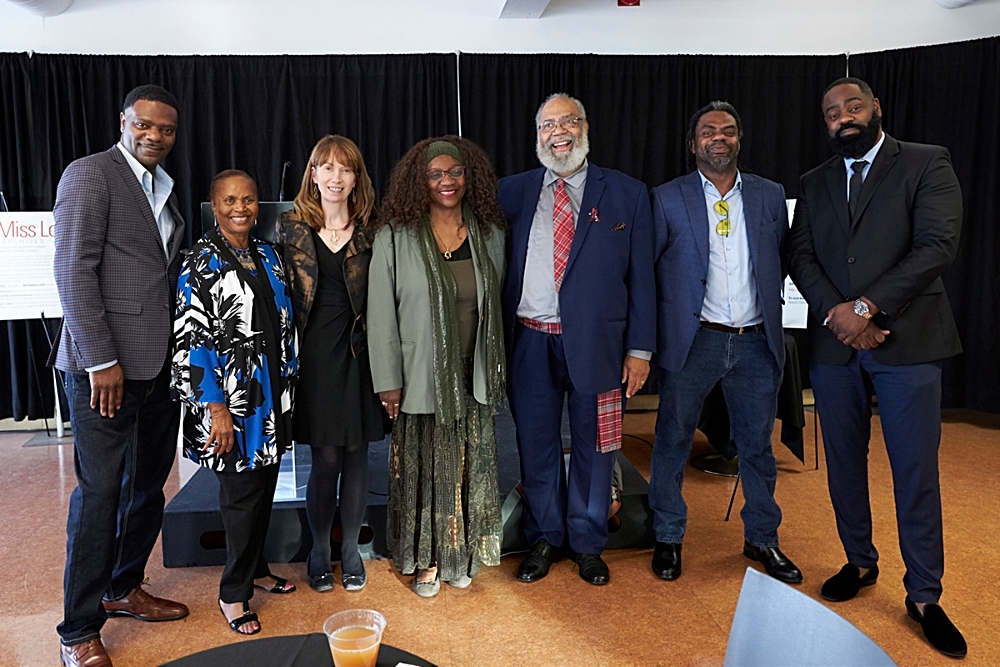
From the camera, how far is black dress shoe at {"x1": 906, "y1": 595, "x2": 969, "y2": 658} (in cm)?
242

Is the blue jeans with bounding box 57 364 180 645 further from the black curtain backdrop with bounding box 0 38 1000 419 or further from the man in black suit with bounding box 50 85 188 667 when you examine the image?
the black curtain backdrop with bounding box 0 38 1000 419

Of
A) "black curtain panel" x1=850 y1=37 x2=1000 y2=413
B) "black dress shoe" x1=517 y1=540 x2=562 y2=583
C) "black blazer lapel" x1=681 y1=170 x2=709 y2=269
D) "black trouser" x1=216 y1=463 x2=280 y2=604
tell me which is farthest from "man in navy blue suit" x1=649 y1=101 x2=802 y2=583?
"black curtain panel" x1=850 y1=37 x2=1000 y2=413

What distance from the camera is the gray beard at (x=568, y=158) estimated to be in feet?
9.28

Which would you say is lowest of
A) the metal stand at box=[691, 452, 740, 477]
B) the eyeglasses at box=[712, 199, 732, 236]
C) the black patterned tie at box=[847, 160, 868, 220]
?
the metal stand at box=[691, 452, 740, 477]

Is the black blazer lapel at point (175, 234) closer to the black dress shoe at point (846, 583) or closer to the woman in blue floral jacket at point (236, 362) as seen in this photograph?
the woman in blue floral jacket at point (236, 362)

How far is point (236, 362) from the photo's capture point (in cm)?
242

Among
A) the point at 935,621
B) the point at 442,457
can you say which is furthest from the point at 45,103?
A: the point at 935,621

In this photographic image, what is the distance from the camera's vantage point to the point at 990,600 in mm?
2787

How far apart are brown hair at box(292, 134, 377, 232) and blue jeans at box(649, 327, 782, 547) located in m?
1.29

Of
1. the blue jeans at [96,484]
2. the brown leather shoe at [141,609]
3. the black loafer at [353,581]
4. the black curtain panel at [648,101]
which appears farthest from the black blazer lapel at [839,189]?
the black curtain panel at [648,101]

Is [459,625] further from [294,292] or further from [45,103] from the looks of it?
[45,103]

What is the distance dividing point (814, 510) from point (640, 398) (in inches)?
92.3

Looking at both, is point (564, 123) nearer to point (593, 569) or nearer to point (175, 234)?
point (175, 234)

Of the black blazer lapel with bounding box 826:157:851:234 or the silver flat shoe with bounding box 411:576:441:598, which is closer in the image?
the black blazer lapel with bounding box 826:157:851:234
